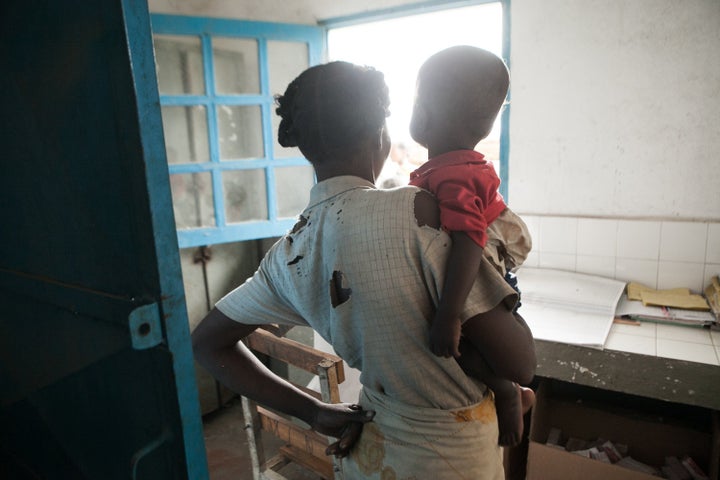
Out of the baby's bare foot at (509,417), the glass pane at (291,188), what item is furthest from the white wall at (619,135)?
the baby's bare foot at (509,417)

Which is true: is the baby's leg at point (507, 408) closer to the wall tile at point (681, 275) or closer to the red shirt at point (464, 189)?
the red shirt at point (464, 189)

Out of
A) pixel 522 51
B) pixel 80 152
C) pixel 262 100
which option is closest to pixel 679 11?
pixel 522 51

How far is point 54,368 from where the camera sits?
0.92 m

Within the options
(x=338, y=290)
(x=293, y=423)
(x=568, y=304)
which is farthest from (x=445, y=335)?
(x=568, y=304)

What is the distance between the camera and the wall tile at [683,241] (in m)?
2.04

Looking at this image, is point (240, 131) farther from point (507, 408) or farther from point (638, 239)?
point (507, 408)

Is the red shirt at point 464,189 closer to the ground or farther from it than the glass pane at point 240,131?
closer to the ground

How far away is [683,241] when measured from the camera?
2066 mm

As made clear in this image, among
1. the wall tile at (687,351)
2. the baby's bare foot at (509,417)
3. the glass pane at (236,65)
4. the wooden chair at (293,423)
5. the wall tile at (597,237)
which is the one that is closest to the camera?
the baby's bare foot at (509,417)

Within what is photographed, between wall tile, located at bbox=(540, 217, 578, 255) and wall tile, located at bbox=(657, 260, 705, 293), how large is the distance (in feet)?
1.28

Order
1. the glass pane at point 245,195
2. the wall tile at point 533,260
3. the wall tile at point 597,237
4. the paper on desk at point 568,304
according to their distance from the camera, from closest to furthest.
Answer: the paper on desk at point 568,304
the wall tile at point 597,237
the wall tile at point 533,260
the glass pane at point 245,195

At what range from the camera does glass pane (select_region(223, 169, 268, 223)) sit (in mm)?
2770

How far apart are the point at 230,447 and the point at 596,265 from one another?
2.34 meters

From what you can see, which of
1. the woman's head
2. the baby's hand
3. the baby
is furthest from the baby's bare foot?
the woman's head
